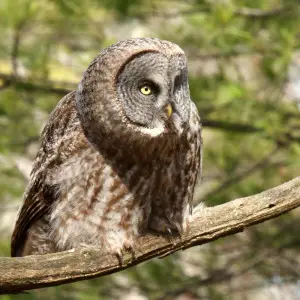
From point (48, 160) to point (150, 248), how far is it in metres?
0.65

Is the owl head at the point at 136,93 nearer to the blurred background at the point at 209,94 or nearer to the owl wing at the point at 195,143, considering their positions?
the owl wing at the point at 195,143

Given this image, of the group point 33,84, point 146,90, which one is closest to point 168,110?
point 146,90

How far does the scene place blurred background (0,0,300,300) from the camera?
487cm

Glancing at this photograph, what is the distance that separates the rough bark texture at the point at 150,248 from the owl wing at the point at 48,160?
0.45 m

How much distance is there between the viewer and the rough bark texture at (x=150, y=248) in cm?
292

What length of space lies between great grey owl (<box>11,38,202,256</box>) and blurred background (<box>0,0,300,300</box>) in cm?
132

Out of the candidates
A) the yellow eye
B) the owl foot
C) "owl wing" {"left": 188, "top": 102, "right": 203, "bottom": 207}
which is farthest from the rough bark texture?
the yellow eye

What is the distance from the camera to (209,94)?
16.4ft

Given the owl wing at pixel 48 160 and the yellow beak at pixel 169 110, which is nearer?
the yellow beak at pixel 169 110

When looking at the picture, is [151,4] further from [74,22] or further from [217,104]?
[217,104]

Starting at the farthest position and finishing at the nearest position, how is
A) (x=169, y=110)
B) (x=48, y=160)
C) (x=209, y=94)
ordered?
(x=209, y=94) < (x=48, y=160) < (x=169, y=110)

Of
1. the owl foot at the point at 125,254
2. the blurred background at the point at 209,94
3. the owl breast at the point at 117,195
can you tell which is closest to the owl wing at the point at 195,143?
the owl breast at the point at 117,195

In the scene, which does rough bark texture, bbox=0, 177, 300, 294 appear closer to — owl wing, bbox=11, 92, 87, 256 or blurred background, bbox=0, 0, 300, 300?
owl wing, bbox=11, 92, 87, 256

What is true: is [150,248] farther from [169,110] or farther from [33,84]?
[33,84]
